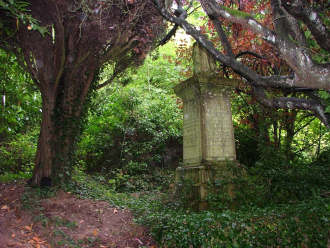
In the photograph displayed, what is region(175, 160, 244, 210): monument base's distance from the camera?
17.4 ft

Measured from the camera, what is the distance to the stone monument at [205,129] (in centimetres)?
555

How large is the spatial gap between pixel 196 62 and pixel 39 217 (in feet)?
14.4

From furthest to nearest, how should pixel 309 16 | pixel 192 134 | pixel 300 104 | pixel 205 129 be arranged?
pixel 192 134
pixel 205 129
pixel 300 104
pixel 309 16

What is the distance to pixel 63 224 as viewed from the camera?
196 inches

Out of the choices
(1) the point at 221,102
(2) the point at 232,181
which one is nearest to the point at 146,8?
(1) the point at 221,102

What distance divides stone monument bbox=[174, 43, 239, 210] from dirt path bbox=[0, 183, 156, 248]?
1.37 m

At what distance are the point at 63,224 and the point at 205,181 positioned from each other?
A: 8.80ft

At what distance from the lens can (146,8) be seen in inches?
273

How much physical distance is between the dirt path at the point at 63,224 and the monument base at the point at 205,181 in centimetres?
107

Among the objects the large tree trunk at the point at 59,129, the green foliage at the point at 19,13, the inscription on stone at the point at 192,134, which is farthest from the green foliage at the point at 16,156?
the inscription on stone at the point at 192,134

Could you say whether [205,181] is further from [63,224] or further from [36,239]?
[36,239]

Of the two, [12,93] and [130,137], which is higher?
[12,93]

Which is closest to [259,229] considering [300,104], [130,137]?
[300,104]

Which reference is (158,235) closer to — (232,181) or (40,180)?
(232,181)
